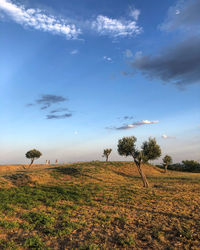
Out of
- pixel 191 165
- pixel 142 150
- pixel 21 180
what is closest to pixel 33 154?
pixel 21 180

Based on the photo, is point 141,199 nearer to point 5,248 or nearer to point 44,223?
point 44,223

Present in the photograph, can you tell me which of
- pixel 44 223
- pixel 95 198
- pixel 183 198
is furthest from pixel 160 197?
pixel 44 223

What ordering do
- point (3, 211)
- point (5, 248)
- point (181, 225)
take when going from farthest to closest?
point (3, 211) < point (181, 225) < point (5, 248)

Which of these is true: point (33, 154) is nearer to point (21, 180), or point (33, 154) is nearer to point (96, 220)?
point (21, 180)

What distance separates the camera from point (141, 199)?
20.8 metres

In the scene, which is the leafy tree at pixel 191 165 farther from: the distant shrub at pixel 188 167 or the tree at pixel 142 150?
the tree at pixel 142 150

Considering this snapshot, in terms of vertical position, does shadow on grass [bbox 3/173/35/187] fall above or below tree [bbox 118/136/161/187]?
below

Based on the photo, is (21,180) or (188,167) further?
(188,167)

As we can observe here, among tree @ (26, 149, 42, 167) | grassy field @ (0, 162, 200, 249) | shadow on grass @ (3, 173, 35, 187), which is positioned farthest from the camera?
tree @ (26, 149, 42, 167)

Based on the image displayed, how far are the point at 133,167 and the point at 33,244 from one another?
147ft

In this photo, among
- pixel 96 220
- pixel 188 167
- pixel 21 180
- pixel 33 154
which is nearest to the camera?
pixel 96 220

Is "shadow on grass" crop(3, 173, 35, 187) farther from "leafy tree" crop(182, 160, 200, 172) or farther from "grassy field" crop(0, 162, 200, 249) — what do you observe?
"leafy tree" crop(182, 160, 200, 172)

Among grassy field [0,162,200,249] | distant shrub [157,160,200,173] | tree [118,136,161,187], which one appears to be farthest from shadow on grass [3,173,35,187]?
distant shrub [157,160,200,173]

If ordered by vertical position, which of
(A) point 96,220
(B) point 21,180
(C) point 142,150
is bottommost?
(A) point 96,220
